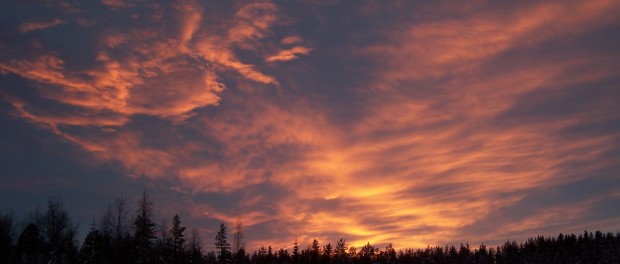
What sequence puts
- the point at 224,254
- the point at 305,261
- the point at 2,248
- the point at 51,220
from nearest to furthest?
the point at 2,248, the point at 51,220, the point at 224,254, the point at 305,261

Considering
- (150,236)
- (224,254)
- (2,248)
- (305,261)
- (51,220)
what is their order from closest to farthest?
1. (2,248)
2. (150,236)
3. (51,220)
4. (224,254)
5. (305,261)

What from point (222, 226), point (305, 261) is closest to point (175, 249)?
point (222, 226)

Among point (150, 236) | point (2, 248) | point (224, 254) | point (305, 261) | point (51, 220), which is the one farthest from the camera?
point (305, 261)

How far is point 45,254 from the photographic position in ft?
317

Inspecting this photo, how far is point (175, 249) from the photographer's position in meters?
107

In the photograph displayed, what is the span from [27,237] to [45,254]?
19.3ft

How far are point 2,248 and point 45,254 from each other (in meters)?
7.17

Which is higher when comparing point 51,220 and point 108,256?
point 51,220

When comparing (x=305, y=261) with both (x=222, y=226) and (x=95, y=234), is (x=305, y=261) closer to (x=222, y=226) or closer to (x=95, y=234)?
(x=222, y=226)

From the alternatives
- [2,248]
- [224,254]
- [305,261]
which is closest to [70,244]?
[2,248]

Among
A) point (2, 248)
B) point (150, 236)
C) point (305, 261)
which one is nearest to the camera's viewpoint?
point (2, 248)

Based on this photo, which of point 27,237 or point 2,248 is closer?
point 2,248

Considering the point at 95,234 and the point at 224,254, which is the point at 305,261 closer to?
the point at 224,254

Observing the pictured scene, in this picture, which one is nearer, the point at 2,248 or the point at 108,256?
the point at 2,248
